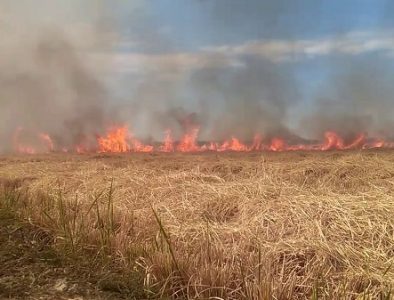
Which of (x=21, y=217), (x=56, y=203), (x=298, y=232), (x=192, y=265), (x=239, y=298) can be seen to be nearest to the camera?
(x=239, y=298)

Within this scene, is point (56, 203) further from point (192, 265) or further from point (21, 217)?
point (192, 265)

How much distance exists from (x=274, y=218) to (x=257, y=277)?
2501mm

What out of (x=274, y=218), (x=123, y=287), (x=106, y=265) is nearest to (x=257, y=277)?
(x=123, y=287)

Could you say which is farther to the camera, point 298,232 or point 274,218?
point 274,218

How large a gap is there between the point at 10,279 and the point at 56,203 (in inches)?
122

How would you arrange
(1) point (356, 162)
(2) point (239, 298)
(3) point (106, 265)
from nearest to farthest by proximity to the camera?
(2) point (239, 298), (3) point (106, 265), (1) point (356, 162)

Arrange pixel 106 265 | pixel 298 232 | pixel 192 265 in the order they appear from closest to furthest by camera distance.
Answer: pixel 192 265 < pixel 106 265 < pixel 298 232

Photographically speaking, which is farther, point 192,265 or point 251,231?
point 251,231

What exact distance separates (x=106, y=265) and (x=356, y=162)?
34.9ft

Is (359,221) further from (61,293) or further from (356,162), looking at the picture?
(356,162)

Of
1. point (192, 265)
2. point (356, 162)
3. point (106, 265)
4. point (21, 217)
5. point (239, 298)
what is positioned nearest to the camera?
point (239, 298)

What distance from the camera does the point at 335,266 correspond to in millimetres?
4676

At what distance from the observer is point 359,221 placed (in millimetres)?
5941

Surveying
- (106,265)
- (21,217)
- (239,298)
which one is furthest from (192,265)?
(21,217)
